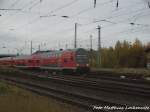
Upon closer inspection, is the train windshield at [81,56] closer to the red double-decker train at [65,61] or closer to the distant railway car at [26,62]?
the red double-decker train at [65,61]

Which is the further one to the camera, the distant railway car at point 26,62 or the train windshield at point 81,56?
the distant railway car at point 26,62

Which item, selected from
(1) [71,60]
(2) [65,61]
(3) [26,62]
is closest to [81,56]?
(1) [71,60]

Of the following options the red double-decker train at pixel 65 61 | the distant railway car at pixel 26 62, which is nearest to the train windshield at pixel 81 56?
the red double-decker train at pixel 65 61

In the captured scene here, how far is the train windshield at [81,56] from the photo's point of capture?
4012 cm

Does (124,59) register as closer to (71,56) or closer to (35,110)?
(71,56)

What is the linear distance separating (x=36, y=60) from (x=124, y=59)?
31.4 m

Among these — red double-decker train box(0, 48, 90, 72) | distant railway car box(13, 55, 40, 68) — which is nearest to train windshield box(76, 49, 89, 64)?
red double-decker train box(0, 48, 90, 72)

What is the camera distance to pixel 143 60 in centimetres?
7438

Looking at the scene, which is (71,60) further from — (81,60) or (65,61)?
(65,61)

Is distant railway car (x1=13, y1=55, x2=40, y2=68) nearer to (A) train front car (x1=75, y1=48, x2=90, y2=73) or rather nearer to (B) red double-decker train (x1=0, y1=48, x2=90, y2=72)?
(B) red double-decker train (x1=0, y1=48, x2=90, y2=72)

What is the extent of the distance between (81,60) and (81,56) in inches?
18.6

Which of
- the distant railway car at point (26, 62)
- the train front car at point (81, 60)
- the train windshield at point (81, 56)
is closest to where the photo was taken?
the train front car at point (81, 60)

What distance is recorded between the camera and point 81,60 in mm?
40406

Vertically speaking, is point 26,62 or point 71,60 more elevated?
point 71,60
